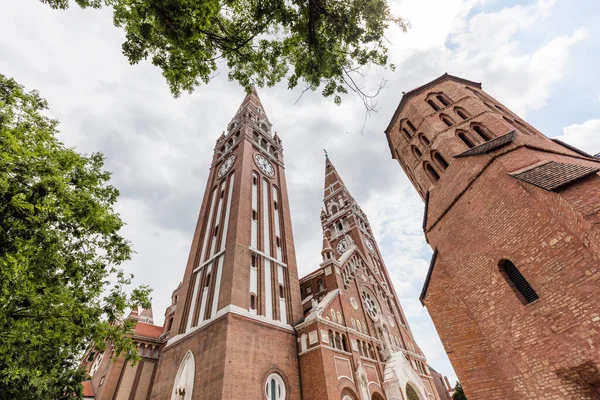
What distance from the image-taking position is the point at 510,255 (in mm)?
7785

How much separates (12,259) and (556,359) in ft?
42.0

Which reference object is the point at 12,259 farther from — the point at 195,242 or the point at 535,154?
the point at 195,242

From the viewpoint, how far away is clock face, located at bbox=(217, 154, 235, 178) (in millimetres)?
25391

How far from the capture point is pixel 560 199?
6.41m

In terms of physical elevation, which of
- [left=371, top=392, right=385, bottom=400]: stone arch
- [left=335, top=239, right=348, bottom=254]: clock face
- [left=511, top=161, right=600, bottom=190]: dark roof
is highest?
[left=335, top=239, right=348, bottom=254]: clock face

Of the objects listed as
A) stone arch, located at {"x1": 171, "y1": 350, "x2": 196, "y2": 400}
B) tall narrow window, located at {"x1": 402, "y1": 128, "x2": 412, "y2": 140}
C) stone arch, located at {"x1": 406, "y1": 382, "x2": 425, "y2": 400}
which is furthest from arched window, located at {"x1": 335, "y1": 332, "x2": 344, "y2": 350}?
tall narrow window, located at {"x1": 402, "y1": 128, "x2": 412, "y2": 140}

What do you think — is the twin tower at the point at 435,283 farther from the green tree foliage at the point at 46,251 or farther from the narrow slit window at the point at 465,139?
the green tree foliage at the point at 46,251

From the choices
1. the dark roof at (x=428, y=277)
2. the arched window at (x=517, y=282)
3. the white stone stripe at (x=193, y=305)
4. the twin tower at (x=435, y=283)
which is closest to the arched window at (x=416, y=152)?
the twin tower at (x=435, y=283)

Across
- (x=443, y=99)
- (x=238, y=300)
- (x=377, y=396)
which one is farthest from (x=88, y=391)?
(x=443, y=99)

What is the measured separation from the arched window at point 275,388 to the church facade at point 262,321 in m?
0.05

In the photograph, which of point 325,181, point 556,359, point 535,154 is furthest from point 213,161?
point 556,359

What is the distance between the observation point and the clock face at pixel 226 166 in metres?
25.4

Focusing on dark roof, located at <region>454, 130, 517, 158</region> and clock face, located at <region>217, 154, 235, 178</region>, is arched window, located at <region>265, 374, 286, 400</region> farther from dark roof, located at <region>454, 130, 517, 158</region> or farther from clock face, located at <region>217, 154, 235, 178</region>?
clock face, located at <region>217, 154, 235, 178</region>

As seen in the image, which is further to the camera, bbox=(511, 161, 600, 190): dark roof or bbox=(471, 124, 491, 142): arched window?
bbox=(471, 124, 491, 142): arched window
